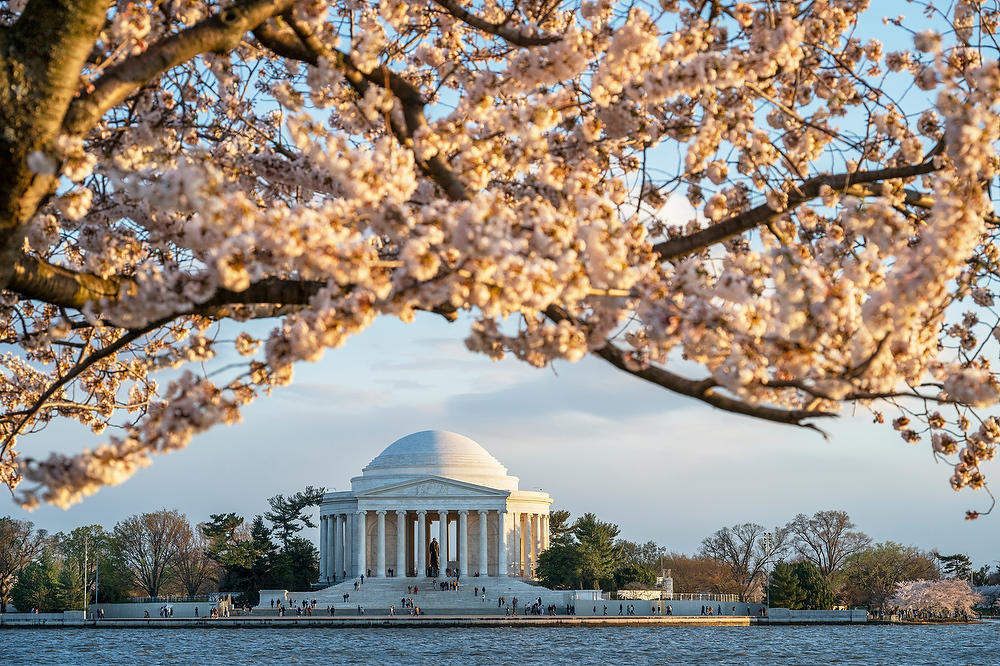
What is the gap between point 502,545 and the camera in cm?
8088

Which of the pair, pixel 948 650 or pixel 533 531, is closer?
pixel 948 650

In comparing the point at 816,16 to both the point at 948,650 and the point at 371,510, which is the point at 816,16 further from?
the point at 371,510

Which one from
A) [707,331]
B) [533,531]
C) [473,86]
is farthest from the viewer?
[533,531]

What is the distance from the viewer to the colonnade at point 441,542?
79.9 meters

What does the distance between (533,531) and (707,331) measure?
81789 mm

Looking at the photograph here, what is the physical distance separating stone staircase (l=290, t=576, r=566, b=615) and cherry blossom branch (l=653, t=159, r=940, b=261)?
55.8 m

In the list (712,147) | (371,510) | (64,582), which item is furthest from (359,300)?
(371,510)

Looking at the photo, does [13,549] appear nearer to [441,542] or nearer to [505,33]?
[441,542]

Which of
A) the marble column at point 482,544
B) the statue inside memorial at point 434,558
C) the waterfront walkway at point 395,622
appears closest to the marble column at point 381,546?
the statue inside memorial at point 434,558

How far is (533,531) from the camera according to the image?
86.2 meters

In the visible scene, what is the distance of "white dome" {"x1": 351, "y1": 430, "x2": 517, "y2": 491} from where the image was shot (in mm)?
82875

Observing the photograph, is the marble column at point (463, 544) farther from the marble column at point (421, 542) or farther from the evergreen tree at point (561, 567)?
the evergreen tree at point (561, 567)

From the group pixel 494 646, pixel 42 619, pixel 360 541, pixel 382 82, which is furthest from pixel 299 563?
pixel 382 82

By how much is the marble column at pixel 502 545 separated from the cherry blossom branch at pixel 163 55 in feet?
248
